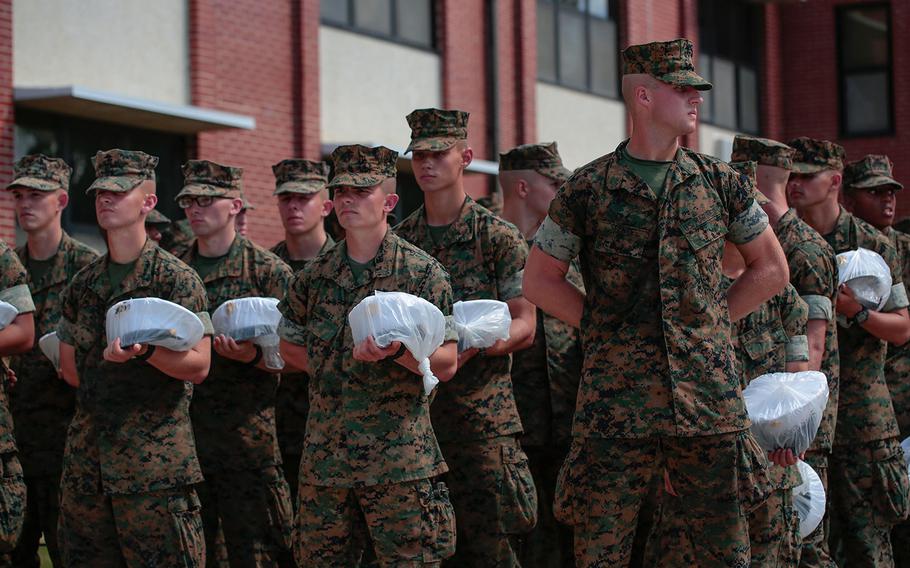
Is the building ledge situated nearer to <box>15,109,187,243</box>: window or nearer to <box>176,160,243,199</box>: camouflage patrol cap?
<box>15,109,187,243</box>: window

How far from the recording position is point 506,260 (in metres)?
6.83

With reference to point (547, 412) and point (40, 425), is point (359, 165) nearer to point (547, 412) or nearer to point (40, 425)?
point (547, 412)

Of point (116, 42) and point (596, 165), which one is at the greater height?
point (116, 42)

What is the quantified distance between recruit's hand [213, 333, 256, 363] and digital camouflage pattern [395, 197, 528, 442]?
994 mm

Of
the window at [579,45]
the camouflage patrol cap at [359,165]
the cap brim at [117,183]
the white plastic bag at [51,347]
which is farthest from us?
the window at [579,45]

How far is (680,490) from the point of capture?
4.92 m

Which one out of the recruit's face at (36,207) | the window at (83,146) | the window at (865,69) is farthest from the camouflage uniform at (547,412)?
the window at (865,69)

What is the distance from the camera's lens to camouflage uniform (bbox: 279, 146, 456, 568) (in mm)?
5613

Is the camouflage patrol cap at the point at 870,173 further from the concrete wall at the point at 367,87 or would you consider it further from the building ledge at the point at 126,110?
the concrete wall at the point at 367,87

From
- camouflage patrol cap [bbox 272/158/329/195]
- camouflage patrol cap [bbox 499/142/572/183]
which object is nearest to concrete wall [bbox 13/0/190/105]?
camouflage patrol cap [bbox 272/158/329/195]

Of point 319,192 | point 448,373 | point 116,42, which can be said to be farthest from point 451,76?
point 448,373

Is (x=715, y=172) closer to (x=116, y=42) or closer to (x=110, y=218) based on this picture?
(x=110, y=218)

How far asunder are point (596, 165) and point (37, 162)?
4103mm

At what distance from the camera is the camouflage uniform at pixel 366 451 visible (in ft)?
18.4
